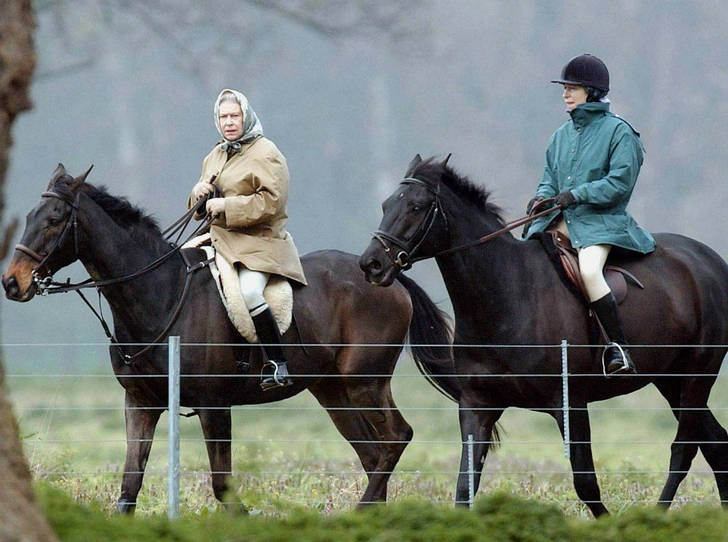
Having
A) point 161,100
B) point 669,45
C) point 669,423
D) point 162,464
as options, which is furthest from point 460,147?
point 162,464

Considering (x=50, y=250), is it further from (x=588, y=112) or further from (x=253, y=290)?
(x=588, y=112)

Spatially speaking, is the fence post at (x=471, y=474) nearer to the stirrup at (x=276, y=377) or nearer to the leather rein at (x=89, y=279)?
the stirrup at (x=276, y=377)

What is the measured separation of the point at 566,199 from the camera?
7.80m

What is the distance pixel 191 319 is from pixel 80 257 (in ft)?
2.65

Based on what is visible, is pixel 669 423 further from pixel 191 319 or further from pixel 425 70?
pixel 425 70

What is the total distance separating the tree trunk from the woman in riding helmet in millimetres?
4099

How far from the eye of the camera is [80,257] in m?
8.05

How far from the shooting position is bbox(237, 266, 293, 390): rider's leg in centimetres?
810

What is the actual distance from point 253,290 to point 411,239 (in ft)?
3.95

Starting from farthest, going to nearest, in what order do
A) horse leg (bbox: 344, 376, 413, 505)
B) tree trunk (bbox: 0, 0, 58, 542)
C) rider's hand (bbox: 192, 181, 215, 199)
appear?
horse leg (bbox: 344, 376, 413, 505) < rider's hand (bbox: 192, 181, 215, 199) < tree trunk (bbox: 0, 0, 58, 542)

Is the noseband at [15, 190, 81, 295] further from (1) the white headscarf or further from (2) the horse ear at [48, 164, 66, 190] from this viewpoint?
(1) the white headscarf

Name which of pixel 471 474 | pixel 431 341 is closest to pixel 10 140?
pixel 471 474

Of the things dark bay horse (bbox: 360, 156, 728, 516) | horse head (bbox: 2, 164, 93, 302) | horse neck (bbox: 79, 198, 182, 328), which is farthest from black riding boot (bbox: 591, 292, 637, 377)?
horse head (bbox: 2, 164, 93, 302)

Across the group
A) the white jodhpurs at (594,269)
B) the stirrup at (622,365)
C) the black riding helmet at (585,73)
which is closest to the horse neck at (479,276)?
the white jodhpurs at (594,269)
